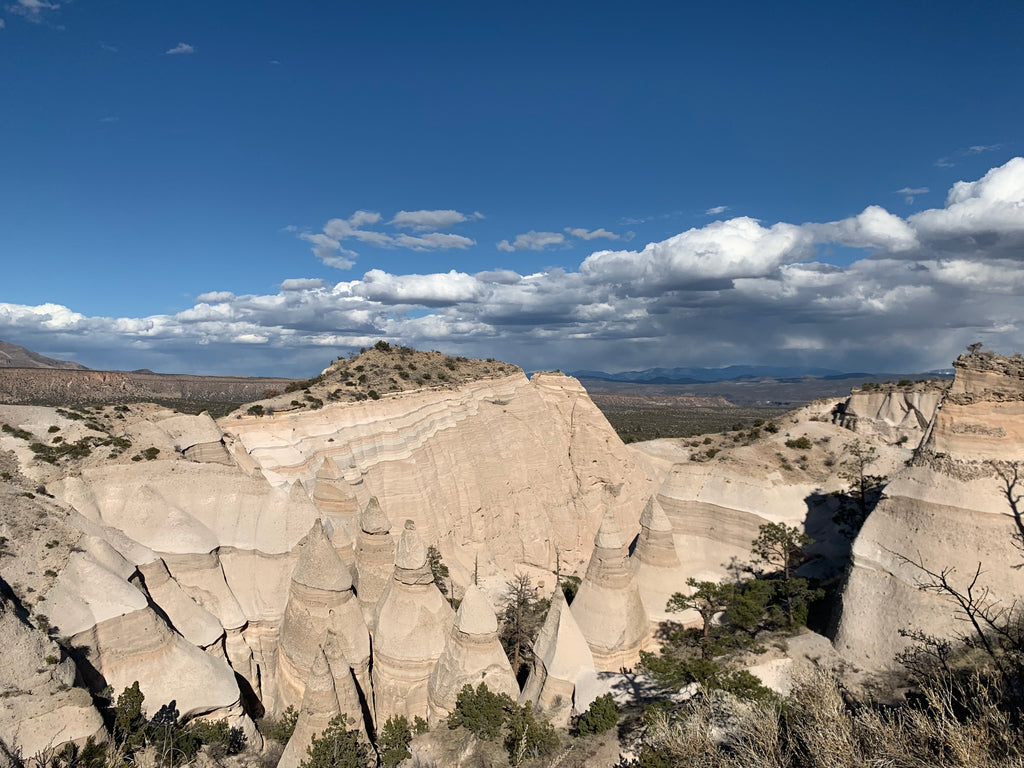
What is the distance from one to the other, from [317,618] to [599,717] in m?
9.67

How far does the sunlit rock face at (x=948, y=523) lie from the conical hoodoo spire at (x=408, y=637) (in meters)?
14.3

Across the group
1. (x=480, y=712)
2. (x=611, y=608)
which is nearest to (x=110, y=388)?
(x=611, y=608)

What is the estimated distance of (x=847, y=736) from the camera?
9.35m

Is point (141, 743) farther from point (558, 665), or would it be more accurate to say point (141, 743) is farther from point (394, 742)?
Answer: point (558, 665)

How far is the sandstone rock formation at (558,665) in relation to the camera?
1814 cm

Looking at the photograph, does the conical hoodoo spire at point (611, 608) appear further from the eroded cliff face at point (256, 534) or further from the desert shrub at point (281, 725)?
the desert shrub at point (281, 725)

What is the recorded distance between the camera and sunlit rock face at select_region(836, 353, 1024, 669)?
58.0 feet

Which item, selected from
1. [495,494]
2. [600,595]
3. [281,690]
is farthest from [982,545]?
[281,690]

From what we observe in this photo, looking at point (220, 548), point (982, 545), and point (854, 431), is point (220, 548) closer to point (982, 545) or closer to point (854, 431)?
point (982, 545)

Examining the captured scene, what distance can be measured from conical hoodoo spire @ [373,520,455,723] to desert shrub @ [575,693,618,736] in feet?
16.9

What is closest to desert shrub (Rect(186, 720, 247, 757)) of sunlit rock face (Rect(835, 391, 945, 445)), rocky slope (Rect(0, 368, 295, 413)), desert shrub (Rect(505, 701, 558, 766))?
desert shrub (Rect(505, 701, 558, 766))

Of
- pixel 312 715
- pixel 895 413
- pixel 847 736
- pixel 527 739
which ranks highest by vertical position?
pixel 895 413

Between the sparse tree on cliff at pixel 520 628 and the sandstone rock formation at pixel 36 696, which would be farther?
the sparse tree on cliff at pixel 520 628

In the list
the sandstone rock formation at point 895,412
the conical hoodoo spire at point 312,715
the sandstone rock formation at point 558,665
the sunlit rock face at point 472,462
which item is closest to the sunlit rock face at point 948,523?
the sandstone rock formation at point 558,665
